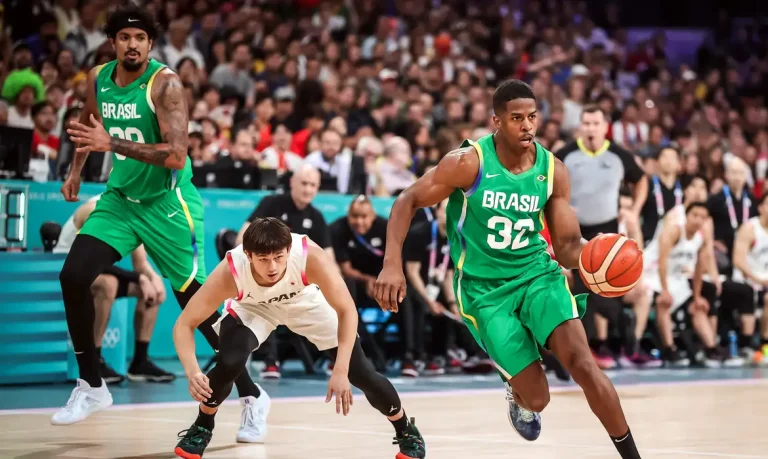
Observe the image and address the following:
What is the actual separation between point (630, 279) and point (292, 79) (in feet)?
34.8

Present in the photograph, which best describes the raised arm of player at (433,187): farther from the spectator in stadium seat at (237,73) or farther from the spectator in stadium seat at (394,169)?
the spectator in stadium seat at (237,73)

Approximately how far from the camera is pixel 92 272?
23.2 ft

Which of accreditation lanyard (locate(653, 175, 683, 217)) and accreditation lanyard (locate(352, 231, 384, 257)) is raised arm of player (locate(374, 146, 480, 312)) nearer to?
accreditation lanyard (locate(352, 231, 384, 257))

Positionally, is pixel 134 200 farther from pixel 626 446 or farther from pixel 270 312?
pixel 626 446

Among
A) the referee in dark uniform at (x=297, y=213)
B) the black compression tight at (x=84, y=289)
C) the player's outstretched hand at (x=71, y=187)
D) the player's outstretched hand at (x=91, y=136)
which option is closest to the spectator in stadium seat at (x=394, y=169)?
the referee in dark uniform at (x=297, y=213)

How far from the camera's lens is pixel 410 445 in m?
6.09

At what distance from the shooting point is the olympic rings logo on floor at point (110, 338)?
402 inches

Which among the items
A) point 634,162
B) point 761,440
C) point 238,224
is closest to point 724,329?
point 634,162

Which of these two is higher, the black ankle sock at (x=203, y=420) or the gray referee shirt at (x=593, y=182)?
the gray referee shirt at (x=593, y=182)

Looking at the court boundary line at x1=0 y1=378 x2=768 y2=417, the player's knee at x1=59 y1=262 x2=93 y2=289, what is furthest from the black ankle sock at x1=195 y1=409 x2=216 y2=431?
the court boundary line at x1=0 y1=378 x2=768 y2=417

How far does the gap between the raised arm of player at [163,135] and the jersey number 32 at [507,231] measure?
1.99 m

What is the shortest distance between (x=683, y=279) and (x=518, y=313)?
790 centimetres

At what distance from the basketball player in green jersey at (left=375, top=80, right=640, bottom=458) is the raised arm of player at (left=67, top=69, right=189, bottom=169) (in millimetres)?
1679

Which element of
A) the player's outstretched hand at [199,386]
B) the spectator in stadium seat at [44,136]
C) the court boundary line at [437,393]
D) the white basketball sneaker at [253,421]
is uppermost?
the spectator in stadium seat at [44,136]
